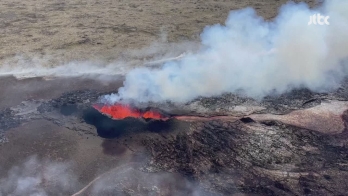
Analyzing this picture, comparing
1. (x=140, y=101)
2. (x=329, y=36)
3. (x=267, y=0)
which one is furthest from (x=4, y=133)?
(x=267, y=0)

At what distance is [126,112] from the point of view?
76.6 ft

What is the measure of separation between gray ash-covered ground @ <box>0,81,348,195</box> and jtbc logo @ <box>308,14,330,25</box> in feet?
30.5

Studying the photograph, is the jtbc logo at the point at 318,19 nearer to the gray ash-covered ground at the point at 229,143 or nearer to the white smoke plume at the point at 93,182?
the gray ash-covered ground at the point at 229,143

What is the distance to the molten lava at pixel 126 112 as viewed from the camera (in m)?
23.2

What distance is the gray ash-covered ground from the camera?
61.5 feet

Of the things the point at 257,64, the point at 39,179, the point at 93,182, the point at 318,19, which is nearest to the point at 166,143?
the point at 93,182

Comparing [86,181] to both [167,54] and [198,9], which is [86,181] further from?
[198,9]

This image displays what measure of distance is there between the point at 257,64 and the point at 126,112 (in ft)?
37.9

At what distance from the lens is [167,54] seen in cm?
3500

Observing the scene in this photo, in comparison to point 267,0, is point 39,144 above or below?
below

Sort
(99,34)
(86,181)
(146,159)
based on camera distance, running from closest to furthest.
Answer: (86,181) < (146,159) < (99,34)

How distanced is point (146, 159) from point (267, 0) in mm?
37407

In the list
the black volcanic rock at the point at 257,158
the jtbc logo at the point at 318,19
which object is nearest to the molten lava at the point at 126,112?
the black volcanic rock at the point at 257,158

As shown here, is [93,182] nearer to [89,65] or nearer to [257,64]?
[89,65]
